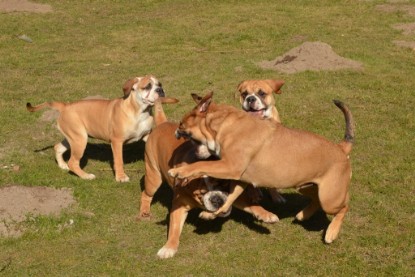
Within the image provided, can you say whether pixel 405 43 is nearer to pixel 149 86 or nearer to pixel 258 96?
pixel 258 96

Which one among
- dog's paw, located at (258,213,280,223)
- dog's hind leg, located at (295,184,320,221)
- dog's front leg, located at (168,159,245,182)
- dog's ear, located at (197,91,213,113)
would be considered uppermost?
dog's ear, located at (197,91,213,113)

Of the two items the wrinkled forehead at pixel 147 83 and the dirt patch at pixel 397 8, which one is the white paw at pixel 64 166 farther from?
the dirt patch at pixel 397 8

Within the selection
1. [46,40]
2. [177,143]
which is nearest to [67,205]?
[177,143]

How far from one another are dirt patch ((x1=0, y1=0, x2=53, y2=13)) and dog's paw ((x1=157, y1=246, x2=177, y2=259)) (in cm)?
1894

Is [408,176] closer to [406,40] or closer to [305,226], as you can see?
[305,226]

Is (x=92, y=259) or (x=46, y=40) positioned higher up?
(x=92, y=259)

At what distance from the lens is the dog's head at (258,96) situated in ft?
27.3

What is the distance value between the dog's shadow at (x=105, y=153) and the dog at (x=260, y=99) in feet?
7.70

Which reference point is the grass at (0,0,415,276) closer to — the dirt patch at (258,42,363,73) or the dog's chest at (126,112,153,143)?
the dirt patch at (258,42,363,73)

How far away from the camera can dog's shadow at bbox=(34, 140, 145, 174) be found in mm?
9969

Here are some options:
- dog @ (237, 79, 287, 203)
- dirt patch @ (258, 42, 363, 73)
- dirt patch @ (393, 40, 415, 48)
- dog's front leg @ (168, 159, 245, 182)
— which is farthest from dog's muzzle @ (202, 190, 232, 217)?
dirt patch @ (393, 40, 415, 48)

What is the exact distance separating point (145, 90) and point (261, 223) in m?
2.94

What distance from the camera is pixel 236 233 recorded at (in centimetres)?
724

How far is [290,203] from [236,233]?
3.77 ft
